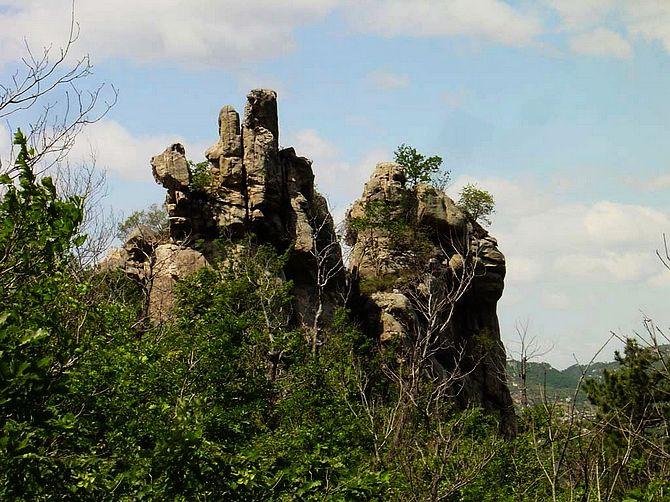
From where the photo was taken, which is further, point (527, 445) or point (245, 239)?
point (245, 239)

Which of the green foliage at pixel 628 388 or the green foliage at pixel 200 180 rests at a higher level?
the green foliage at pixel 200 180

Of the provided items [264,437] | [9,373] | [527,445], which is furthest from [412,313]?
[9,373]

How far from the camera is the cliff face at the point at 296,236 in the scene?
38.2m

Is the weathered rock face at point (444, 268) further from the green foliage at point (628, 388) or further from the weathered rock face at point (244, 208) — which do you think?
the green foliage at point (628, 388)

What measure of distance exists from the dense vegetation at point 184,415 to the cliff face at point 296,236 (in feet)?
35.2

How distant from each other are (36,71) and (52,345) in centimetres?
338

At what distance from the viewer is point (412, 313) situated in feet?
133

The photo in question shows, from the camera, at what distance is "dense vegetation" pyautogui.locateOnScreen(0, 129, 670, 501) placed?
7.10m

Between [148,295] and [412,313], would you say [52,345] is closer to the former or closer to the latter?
[148,295]

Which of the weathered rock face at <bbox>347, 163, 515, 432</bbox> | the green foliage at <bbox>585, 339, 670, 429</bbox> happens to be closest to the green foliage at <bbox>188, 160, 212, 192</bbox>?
the weathered rock face at <bbox>347, 163, 515, 432</bbox>

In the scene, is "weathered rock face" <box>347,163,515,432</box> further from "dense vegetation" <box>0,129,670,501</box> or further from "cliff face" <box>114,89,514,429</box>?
"dense vegetation" <box>0,129,670,501</box>

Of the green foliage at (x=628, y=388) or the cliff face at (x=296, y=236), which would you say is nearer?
the green foliage at (x=628, y=388)

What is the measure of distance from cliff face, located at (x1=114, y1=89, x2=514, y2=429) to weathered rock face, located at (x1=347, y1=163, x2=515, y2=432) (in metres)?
0.08

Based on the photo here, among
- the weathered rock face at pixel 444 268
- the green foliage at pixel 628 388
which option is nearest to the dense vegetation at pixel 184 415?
the green foliage at pixel 628 388
